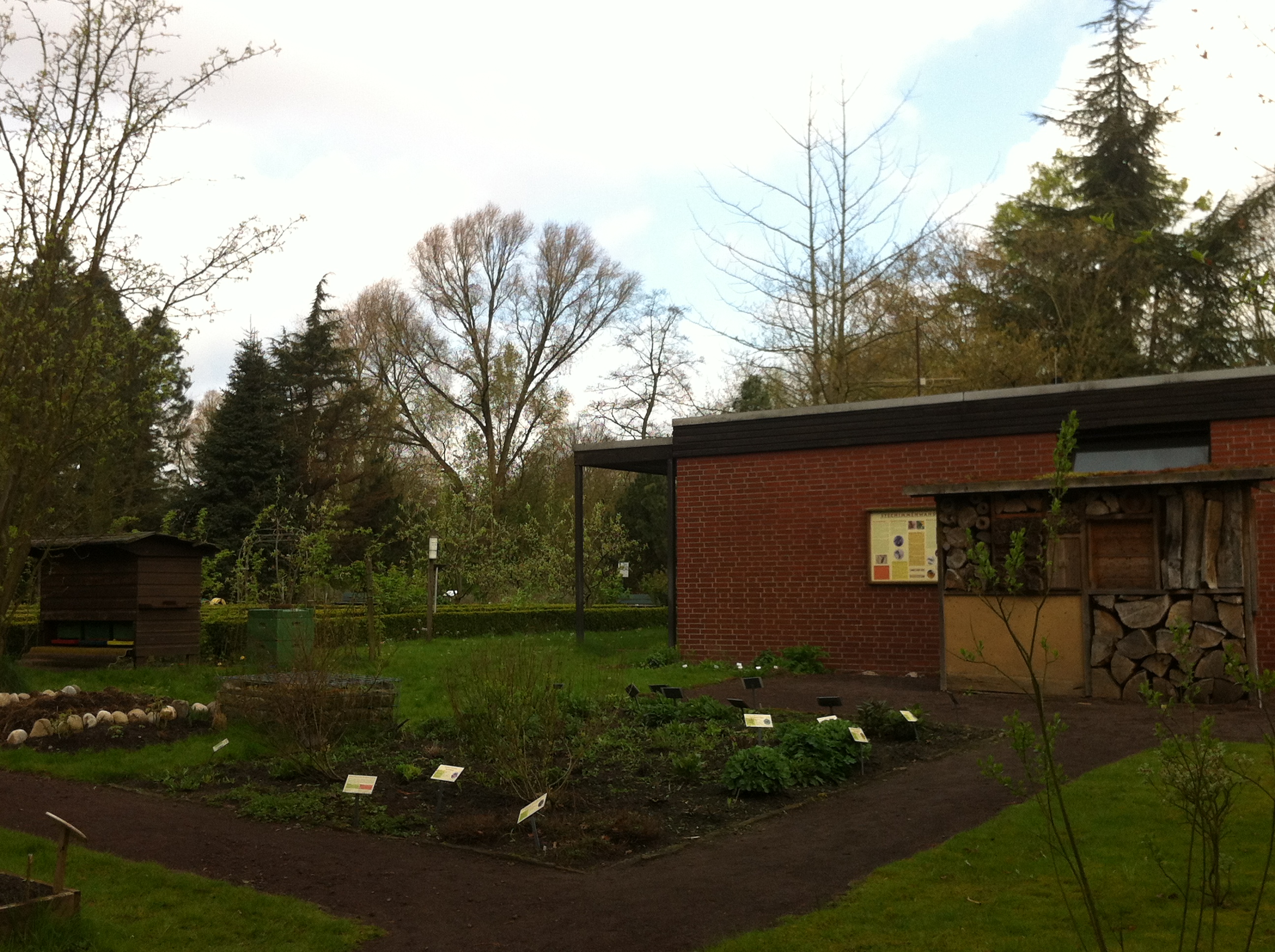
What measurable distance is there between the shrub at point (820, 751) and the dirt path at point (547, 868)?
29 cm

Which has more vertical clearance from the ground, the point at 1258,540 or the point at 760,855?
the point at 1258,540

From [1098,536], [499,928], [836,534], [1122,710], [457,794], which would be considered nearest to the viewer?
[499,928]

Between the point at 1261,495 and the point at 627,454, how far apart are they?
31.5 feet

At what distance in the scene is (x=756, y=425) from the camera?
17984 mm

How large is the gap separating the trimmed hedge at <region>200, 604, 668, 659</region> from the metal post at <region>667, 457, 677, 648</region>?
10.2ft

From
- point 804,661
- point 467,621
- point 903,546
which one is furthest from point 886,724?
point 467,621

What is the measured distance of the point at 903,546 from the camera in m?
16.7

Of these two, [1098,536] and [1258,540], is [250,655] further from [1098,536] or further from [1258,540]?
[1258,540]

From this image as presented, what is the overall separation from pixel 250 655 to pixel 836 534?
8.32m

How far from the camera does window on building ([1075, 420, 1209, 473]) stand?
14.9 m

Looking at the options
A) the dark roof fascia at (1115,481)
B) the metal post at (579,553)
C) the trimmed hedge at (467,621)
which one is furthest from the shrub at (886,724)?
the metal post at (579,553)

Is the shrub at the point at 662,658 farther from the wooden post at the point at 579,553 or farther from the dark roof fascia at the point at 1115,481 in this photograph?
the dark roof fascia at the point at 1115,481

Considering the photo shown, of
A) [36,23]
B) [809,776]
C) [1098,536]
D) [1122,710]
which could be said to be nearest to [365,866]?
[809,776]

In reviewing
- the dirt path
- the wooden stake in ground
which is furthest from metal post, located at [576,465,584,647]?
the wooden stake in ground
